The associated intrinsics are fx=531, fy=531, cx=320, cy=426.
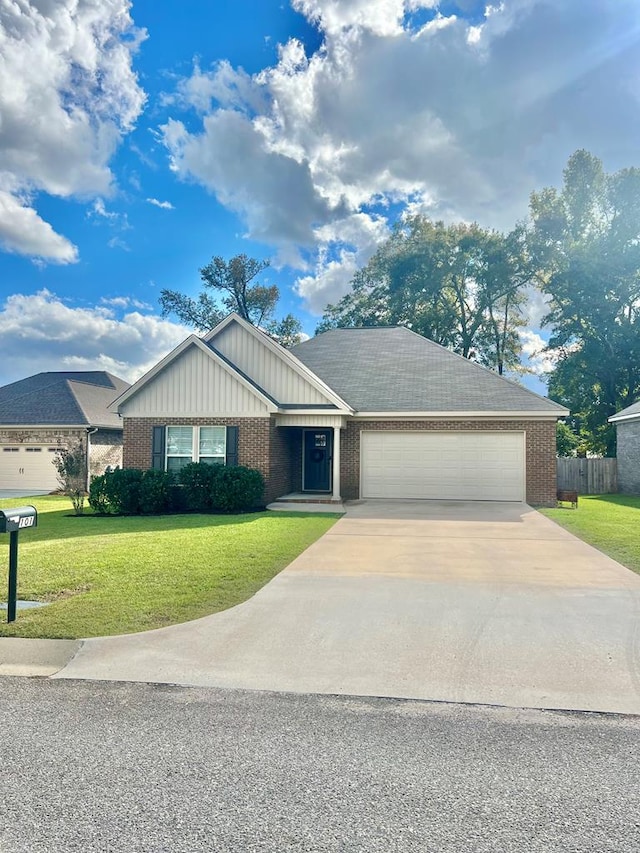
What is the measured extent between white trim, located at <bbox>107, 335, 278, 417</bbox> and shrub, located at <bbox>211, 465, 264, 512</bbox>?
5.91 ft

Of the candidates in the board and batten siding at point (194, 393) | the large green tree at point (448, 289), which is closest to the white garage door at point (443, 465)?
the board and batten siding at point (194, 393)

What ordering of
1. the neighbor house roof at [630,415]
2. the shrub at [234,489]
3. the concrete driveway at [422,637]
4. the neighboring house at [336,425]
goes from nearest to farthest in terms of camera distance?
the concrete driveway at [422,637], the shrub at [234,489], the neighboring house at [336,425], the neighbor house roof at [630,415]

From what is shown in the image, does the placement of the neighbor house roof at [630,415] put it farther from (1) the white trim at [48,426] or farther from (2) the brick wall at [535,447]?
(1) the white trim at [48,426]

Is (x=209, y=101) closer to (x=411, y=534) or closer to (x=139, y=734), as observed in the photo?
(x=411, y=534)

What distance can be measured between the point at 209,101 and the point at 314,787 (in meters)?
19.3

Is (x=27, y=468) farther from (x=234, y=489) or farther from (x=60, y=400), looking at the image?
(x=234, y=489)

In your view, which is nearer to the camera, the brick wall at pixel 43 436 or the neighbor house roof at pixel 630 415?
the neighbor house roof at pixel 630 415

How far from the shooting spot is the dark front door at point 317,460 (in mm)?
17797

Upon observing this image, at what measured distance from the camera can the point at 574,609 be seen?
19.5 feet

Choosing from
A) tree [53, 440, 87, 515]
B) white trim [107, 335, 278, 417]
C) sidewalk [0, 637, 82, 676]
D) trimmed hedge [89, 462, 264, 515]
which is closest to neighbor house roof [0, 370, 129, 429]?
tree [53, 440, 87, 515]

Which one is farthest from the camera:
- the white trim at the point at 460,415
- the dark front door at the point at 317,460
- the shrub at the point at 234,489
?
the dark front door at the point at 317,460

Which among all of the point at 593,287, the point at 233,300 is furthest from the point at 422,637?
the point at 233,300

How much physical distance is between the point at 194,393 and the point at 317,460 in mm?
4894

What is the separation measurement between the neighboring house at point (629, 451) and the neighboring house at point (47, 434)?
21565mm
